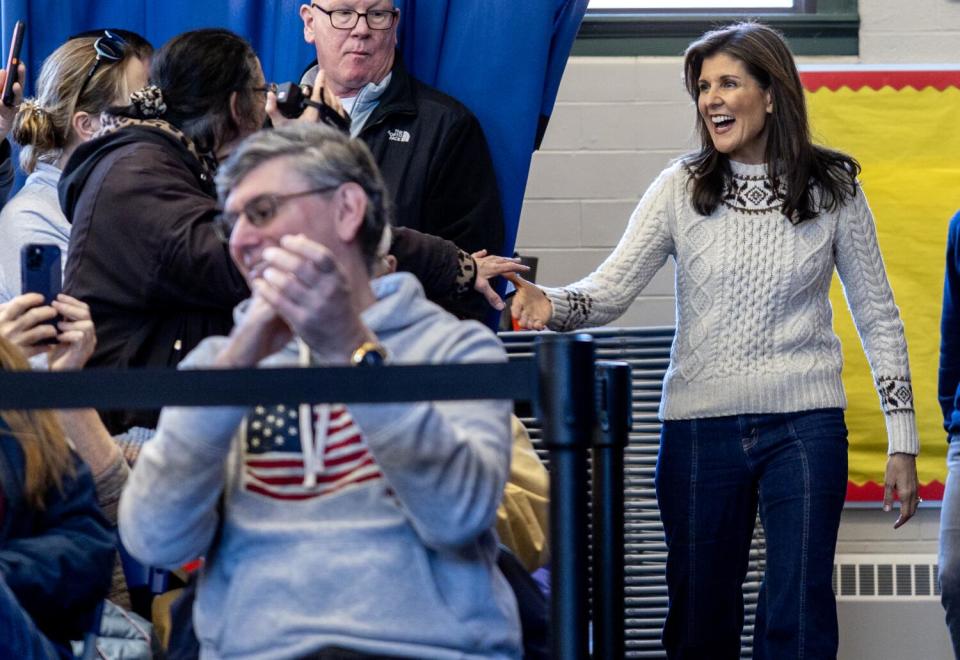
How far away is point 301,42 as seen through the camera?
3.15 meters

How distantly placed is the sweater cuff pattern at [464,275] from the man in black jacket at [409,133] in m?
0.37

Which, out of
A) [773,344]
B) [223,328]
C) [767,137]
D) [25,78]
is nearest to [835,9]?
[767,137]

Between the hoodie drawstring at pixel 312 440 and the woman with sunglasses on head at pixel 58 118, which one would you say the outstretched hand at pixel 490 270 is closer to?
the woman with sunglasses on head at pixel 58 118

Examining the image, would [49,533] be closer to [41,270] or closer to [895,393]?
[41,270]

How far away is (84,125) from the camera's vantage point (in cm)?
271

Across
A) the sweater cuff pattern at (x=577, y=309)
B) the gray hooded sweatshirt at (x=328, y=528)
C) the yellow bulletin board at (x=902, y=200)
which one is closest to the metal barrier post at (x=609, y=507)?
the gray hooded sweatshirt at (x=328, y=528)

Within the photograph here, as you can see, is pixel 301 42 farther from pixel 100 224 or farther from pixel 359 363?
pixel 359 363

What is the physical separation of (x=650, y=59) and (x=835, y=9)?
1.80 feet

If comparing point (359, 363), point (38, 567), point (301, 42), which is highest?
point (301, 42)

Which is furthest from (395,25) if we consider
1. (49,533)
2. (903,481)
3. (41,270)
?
(49,533)

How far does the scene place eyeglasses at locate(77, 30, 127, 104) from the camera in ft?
8.84

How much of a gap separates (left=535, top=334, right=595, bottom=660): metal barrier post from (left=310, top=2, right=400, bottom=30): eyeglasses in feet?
5.56

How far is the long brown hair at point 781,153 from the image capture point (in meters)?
2.84

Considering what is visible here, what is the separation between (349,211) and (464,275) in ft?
2.87
